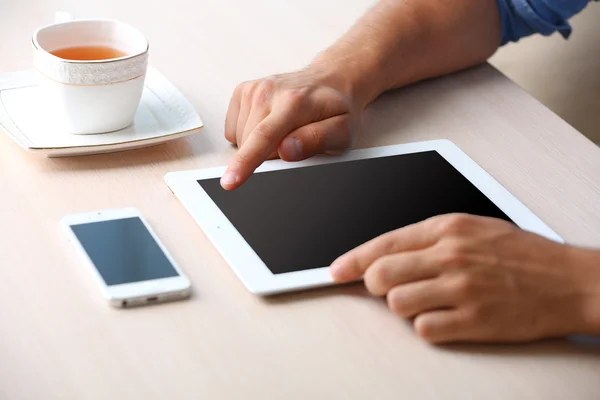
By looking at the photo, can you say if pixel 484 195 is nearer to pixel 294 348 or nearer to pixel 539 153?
pixel 539 153

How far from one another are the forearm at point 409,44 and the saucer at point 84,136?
0.67ft

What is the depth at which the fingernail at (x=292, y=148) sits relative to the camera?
3.17 ft

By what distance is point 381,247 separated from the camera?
2.61 ft

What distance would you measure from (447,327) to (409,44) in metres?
0.54

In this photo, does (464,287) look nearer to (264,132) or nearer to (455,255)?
(455,255)

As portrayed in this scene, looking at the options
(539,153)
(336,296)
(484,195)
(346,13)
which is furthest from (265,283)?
(346,13)

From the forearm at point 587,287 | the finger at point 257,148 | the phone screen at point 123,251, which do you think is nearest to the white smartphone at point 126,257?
the phone screen at point 123,251

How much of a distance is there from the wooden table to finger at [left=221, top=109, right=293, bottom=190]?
0.06 meters

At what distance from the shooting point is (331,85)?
1.07 m

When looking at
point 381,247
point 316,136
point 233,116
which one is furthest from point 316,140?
point 381,247

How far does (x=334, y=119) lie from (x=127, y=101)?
0.24 m

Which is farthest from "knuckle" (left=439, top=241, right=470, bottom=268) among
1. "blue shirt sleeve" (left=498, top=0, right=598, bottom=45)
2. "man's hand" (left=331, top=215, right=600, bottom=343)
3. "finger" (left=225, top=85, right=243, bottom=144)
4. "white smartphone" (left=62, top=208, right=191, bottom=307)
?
"blue shirt sleeve" (left=498, top=0, right=598, bottom=45)

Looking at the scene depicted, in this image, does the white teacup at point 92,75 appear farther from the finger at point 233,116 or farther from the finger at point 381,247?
the finger at point 381,247

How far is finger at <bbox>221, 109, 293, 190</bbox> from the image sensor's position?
916 millimetres
